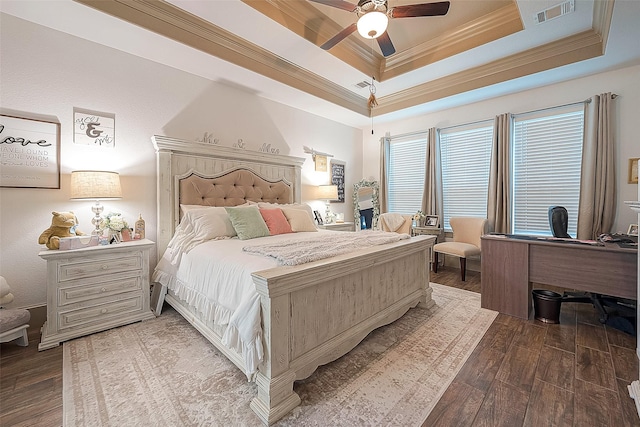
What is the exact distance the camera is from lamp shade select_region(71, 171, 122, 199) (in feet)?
7.45

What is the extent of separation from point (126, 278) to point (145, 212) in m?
0.81

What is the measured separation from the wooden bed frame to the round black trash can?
3.31ft

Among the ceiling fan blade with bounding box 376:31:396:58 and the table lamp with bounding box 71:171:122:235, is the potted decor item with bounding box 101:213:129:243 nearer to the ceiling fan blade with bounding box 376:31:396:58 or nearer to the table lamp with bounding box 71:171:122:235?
the table lamp with bounding box 71:171:122:235

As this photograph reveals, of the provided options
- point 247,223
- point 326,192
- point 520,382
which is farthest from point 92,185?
point 520,382

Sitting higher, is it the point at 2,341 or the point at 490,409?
the point at 2,341

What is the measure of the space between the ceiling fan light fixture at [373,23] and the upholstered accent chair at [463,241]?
2.97 metres

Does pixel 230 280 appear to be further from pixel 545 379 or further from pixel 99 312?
pixel 545 379

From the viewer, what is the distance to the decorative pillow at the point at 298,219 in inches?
125

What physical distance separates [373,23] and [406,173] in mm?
3325

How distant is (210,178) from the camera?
3.27m

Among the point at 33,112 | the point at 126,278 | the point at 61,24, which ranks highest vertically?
the point at 61,24

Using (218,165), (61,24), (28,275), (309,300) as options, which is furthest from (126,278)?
(61,24)

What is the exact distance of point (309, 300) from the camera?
1.62 m

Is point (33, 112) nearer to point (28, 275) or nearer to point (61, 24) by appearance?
point (61, 24)
